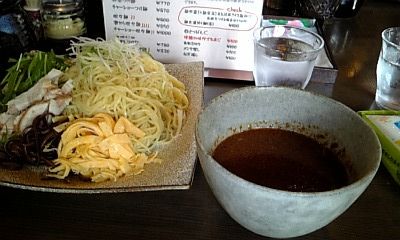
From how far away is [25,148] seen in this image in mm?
758

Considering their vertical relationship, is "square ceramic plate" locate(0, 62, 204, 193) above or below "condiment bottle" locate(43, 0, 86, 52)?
below

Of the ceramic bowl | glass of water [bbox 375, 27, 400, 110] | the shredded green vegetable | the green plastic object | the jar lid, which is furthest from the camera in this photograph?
the jar lid

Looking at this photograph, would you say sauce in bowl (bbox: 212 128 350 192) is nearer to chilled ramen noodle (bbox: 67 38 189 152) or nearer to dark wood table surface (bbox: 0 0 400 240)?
dark wood table surface (bbox: 0 0 400 240)

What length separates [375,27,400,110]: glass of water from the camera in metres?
0.99

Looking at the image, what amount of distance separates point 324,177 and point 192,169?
22cm

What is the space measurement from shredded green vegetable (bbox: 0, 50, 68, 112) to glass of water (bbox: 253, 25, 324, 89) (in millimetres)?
450

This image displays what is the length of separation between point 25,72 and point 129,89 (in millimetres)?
229

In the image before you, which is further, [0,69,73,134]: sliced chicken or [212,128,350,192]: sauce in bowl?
[0,69,73,134]: sliced chicken

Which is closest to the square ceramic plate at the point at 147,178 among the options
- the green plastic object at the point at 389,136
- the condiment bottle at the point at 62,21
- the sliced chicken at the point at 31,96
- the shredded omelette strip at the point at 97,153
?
the shredded omelette strip at the point at 97,153

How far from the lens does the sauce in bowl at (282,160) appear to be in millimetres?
619

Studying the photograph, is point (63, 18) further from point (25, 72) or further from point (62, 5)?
point (25, 72)

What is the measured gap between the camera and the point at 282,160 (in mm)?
663

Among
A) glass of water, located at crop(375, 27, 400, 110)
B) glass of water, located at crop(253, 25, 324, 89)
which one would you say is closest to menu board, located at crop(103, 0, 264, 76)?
glass of water, located at crop(253, 25, 324, 89)

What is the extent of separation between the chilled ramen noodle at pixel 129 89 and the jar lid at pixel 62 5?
0.46 ft
